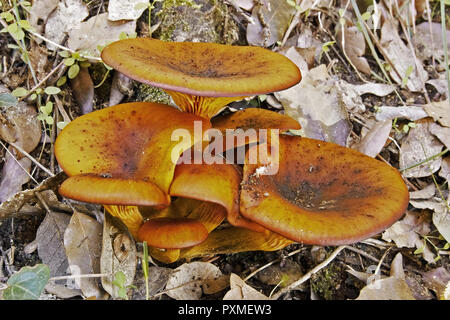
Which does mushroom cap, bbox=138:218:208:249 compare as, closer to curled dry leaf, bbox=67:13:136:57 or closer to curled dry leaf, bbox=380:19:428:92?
curled dry leaf, bbox=67:13:136:57

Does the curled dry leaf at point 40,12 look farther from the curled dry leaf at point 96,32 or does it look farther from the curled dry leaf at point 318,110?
the curled dry leaf at point 318,110

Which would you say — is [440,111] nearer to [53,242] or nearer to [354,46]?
[354,46]

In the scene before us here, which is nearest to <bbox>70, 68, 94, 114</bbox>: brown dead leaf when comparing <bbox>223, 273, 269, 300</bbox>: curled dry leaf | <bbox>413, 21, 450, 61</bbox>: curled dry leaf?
<bbox>223, 273, 269, 300</bbox>: curled dry leaf

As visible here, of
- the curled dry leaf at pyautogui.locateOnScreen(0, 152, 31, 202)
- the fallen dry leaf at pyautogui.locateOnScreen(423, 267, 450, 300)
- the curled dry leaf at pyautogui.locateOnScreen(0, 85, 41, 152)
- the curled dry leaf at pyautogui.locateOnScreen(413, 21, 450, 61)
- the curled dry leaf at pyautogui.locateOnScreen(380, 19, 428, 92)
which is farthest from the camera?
the curled dry leaf at pyautogui.locateOnScreen(413, 21, 450, 61)

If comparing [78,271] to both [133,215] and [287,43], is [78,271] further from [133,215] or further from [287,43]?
[287,43]

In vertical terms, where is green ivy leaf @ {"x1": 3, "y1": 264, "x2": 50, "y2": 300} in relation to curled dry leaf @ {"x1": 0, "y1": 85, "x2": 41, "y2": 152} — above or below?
below

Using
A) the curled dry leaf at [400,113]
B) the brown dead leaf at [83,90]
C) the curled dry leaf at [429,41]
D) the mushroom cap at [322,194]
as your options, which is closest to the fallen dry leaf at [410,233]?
the mushroom cap at [322,194]
